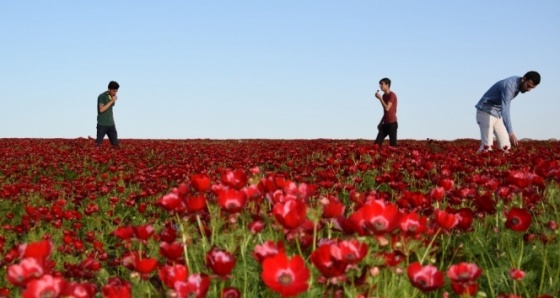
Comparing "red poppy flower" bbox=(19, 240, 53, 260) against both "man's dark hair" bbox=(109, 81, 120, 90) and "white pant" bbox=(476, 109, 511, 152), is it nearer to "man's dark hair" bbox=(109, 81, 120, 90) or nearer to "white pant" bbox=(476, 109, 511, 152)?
"white pant" bbox=(476, 109, 511, 152)

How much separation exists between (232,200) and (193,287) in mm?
836

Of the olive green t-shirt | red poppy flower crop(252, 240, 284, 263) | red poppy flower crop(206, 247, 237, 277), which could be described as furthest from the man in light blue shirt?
the olive green t-shirt

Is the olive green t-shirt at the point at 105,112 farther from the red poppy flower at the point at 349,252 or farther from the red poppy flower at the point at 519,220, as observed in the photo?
the red poppy flower at the point at 349,252

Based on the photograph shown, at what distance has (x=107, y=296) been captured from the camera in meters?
2.38

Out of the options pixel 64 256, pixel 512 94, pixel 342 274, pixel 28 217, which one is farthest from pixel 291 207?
pixel 512 94

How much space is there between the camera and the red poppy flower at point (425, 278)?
2.48 metres

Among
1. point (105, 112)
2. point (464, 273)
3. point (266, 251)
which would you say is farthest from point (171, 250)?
point (105, 112)

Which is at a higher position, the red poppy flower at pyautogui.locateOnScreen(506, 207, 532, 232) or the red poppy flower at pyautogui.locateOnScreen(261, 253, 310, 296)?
the red poppy flower at pyautogui.locateOnScreen(506, 207, 532, 232)

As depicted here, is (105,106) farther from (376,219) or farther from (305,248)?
(376,219)

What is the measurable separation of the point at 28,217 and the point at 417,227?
14.8 ft

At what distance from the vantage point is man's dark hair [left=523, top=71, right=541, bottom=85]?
31.8ft

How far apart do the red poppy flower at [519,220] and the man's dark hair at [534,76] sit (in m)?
7.20

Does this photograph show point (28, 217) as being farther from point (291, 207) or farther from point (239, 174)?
point (291, 207)

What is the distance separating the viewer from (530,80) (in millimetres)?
9773
